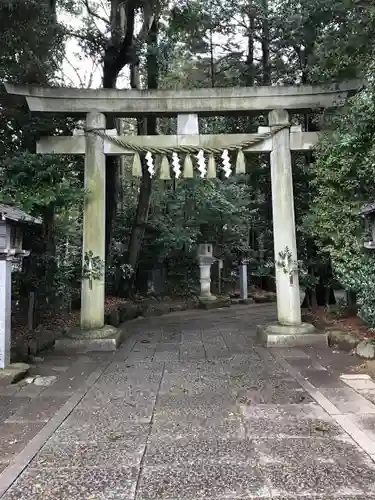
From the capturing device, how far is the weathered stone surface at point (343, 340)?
7.02 metres

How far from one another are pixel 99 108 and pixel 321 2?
491 centimetres

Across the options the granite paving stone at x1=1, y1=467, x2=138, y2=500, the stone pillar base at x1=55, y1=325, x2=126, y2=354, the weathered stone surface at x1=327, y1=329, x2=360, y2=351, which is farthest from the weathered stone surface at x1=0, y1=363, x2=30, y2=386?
the weathered stone surface at x1=327, y1=329, x2=360, y2=351

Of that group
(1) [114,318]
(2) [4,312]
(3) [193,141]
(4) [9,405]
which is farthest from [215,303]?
(4) [9,405]

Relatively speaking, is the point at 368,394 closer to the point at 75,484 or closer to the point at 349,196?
the point at 75,484

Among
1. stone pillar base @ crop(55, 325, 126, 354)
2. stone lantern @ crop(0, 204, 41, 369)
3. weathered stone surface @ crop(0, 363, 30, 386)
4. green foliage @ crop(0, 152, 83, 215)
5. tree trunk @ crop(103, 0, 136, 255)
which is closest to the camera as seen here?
weathered stone surface @ crop(0, 363, 30, 386)

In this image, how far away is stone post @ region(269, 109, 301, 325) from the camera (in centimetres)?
782

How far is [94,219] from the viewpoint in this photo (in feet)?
25.7

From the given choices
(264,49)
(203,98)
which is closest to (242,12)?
(264,49)

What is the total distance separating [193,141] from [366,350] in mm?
4733

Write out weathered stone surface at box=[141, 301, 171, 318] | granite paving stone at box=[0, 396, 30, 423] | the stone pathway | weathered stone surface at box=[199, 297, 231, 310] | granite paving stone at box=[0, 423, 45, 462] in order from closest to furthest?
the stone pathway
granite paving stone at box=[0, 423, 45, 462]
granite paving stone at box=[0, 396, 30, 423]
weathered stone surface at box=[141, 301, 171, 318]
weathered stone surface at box=[199, 297, 231, 310]

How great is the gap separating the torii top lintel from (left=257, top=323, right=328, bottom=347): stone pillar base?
166 inches

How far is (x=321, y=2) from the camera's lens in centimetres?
824

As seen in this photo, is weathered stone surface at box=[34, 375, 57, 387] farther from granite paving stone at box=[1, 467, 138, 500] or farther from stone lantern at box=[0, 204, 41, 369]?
granite paving stone at box=[1, 467, 138, 500]

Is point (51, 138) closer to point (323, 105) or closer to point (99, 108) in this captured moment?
point (99, 108)
